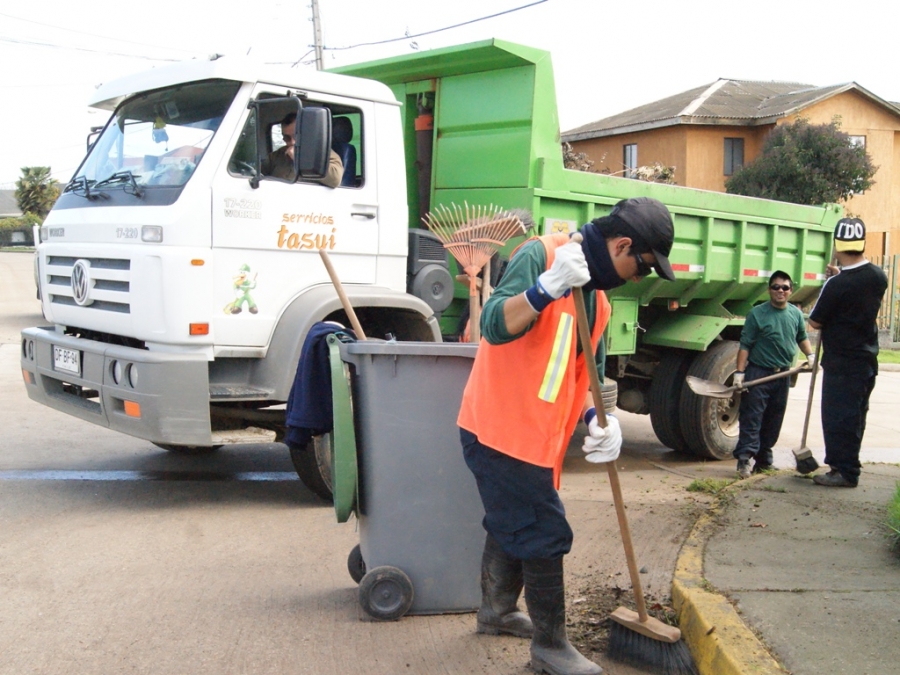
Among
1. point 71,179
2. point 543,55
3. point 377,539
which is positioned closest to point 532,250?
point 377,539

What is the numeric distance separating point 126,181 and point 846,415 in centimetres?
469

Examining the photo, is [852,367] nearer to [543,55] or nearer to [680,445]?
[680,445]

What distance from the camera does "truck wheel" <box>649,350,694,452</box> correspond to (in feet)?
25.3

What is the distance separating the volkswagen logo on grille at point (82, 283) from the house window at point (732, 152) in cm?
2789

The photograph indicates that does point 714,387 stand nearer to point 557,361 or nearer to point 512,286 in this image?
point 557,361

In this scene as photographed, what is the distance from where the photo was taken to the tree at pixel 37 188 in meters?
66.8

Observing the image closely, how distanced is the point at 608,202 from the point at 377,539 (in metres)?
3.74

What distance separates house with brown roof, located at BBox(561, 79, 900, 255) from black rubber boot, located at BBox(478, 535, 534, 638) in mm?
26738

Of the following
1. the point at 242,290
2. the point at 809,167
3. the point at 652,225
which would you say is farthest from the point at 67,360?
the point at 809,167

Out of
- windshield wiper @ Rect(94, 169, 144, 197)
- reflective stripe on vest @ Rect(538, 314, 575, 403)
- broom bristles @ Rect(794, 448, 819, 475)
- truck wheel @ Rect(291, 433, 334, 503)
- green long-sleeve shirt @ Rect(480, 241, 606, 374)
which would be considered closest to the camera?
green long-sleeve shirt @ Rect(480, 241, 606, 374)

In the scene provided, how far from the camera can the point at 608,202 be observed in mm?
6605

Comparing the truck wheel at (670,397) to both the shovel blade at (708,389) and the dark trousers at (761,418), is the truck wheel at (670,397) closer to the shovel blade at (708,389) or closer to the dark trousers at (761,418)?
the shovel blade at (708,389)

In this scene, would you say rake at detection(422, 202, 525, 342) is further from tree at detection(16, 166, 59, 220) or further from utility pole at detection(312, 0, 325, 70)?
tree at detection(16, 166, 59, 220)

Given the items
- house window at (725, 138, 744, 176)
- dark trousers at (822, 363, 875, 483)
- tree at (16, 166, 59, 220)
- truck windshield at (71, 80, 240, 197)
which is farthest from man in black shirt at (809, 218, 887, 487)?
tree at (16, 166, 59, 220)
